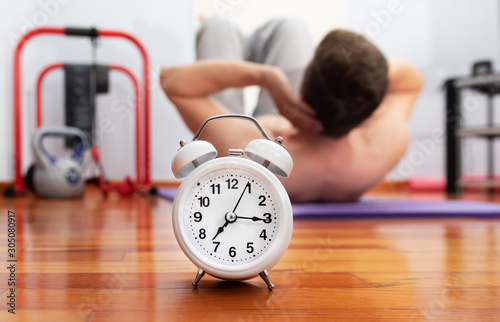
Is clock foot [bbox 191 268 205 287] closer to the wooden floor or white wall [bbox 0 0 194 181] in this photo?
the wooden floor

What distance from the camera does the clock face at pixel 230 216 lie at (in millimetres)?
556

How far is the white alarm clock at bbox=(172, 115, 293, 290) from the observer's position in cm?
55

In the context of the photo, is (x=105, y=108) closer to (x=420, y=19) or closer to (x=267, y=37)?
(x=267, y=37)

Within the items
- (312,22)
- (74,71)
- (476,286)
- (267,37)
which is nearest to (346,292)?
(476,286)

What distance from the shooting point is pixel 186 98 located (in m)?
1.52

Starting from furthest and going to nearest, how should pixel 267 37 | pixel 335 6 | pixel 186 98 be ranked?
1. pixel 335 6
2. pixel 267 37
3. pixel 186 98

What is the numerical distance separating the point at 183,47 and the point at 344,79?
6.36 ft

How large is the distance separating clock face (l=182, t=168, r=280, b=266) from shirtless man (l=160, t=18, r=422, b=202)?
0.85 meters

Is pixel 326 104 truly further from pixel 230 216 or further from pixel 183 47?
pixel 183 47

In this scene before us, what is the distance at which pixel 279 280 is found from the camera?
616 millimetres

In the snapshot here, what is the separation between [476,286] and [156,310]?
39 centimetres

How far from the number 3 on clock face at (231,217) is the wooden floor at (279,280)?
0.04 metres

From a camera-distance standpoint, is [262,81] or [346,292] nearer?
[346,292]

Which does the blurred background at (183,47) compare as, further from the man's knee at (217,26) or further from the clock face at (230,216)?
the clock face at (230,216)
